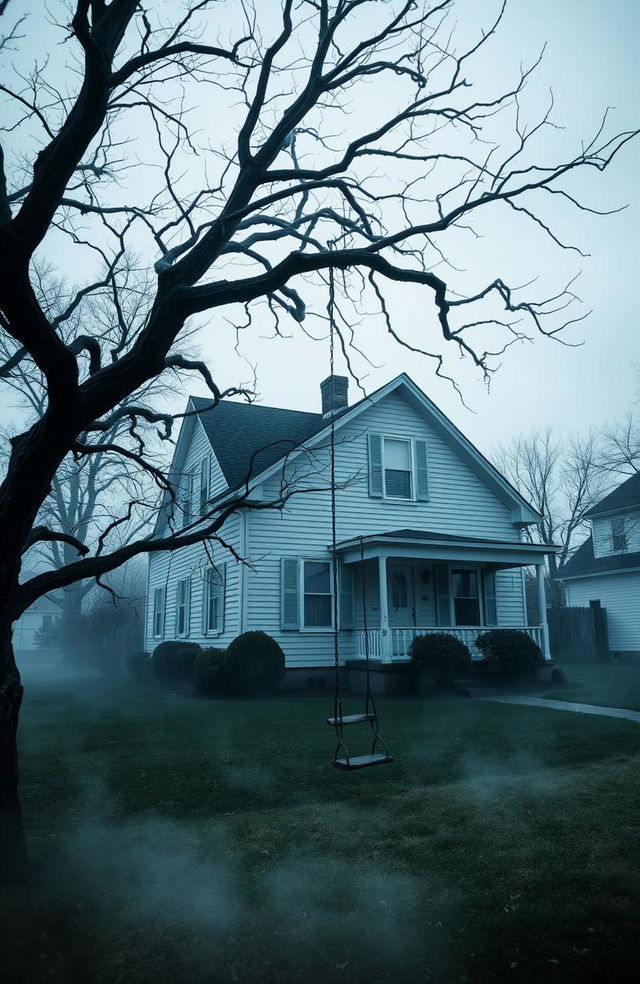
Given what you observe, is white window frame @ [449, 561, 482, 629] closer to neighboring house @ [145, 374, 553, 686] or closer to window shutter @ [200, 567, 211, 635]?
neighboring house @ [145, 374, 553, 686]

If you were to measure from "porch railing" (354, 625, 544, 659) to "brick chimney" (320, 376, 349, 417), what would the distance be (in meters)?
6.64

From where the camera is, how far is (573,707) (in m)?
12.2

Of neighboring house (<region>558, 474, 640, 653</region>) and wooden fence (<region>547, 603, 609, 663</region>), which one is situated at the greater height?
neighboring house (<region>558, 474, 640, 653</region>)

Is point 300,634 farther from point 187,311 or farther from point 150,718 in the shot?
point 187,311

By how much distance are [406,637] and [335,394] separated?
7.55 meters

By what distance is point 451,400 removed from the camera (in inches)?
285

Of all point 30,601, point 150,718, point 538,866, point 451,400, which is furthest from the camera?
point 150,718

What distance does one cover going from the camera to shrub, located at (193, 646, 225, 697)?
1564 cm

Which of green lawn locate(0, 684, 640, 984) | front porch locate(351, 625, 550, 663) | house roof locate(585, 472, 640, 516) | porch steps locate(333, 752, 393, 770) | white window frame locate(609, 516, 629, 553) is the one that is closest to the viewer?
green lawn locate(0, 684, 640, 984)

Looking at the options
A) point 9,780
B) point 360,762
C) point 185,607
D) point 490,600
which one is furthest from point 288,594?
point 9,780

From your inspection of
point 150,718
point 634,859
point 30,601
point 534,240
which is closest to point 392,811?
point 634,859

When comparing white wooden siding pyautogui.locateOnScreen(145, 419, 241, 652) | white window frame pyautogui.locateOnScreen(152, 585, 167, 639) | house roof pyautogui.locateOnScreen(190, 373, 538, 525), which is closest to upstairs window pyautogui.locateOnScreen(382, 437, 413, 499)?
house roof pyautogui.locateOnScreen(190, 373, 538, 525)

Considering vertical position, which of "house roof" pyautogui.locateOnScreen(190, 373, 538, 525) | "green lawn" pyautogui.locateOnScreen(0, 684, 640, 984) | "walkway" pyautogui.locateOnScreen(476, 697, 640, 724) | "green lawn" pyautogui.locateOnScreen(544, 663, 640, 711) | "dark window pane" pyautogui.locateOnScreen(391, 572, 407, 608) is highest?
"house roof" pyautogui.locateOnScreen(190, 373, 538, 525)

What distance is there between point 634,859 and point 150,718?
8909mm
